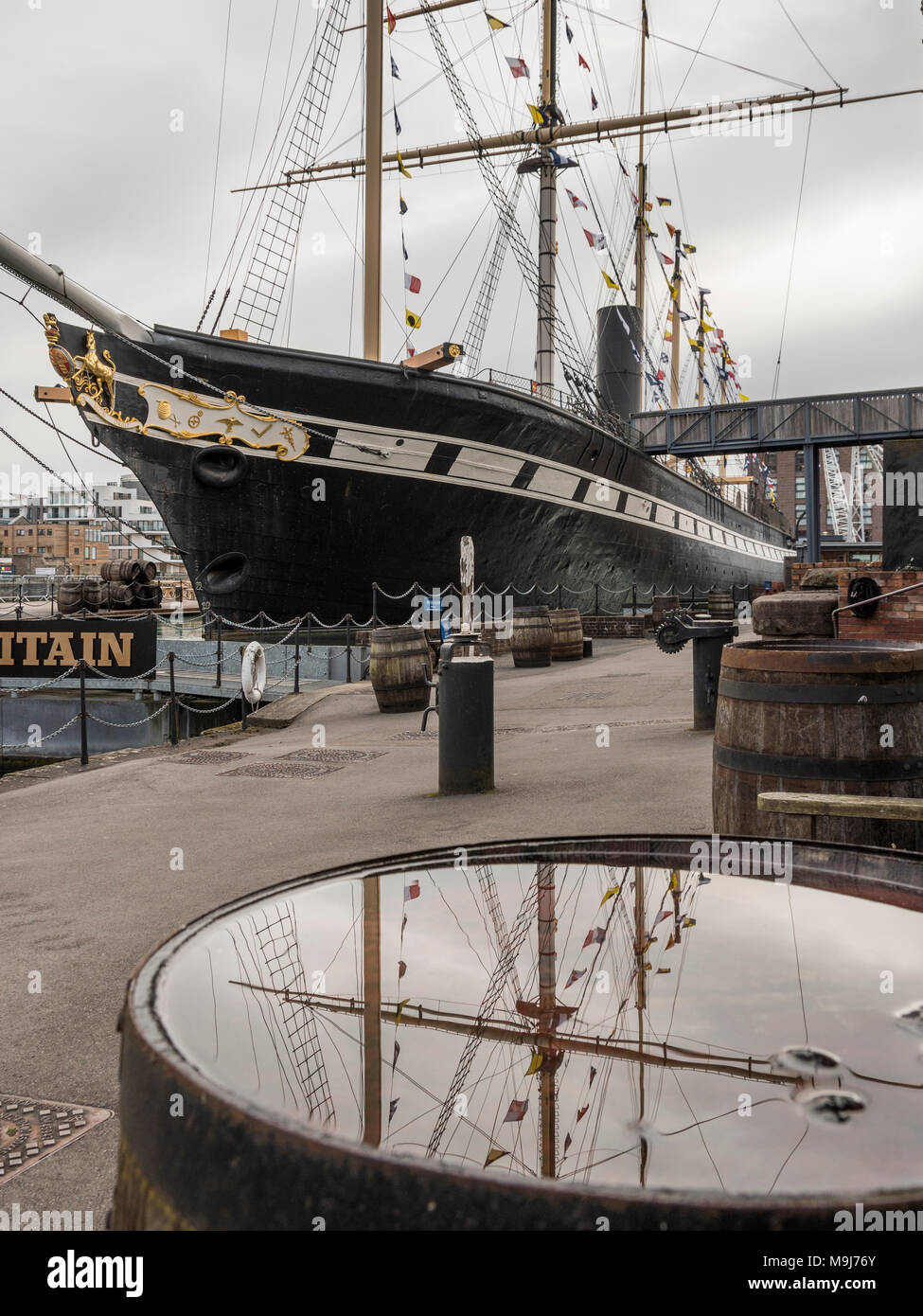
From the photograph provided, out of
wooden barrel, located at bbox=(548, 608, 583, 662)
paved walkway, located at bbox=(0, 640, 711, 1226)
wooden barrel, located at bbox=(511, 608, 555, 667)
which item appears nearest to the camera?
paved walkway, located at bbox=(0, 640, 711, 1226)

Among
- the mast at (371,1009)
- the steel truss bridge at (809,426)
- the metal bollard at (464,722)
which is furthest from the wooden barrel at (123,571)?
the mast at (371,1009)

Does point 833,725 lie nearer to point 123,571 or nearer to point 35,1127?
point 35,1127

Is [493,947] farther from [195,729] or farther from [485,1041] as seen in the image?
[195,729]

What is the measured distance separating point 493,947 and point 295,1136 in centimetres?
90

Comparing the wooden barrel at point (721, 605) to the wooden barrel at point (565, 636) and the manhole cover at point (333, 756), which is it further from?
the manhole cover at point (333, 756)

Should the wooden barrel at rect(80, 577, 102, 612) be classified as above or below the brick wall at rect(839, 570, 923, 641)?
above

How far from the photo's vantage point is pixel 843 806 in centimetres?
300

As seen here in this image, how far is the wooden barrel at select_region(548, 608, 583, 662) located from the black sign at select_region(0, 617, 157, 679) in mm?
7387

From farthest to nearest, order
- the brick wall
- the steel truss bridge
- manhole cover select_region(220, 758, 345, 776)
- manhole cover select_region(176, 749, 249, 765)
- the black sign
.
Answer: the steel truss bridge → the black sign → manhole cover select_region(176, 749, 249, 765) → manhole cover select_region(220, 758, 345, 776) → the brick wall

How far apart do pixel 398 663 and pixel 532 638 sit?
513 cm

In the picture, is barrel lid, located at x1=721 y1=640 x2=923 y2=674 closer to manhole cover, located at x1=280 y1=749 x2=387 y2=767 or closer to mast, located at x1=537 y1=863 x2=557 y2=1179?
mast, located at x1=537 y1=863 x2=557 y2=1179

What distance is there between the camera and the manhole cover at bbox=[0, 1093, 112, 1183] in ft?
8.35

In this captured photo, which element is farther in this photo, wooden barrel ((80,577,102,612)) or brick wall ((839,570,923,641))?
wooden barrel ((80,577,102,612))

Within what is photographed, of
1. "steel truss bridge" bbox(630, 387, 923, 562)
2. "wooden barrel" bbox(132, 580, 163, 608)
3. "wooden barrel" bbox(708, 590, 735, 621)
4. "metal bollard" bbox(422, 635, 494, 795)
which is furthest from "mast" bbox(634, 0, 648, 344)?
"metal bollard" bbox(422, 635, 494, 795)
